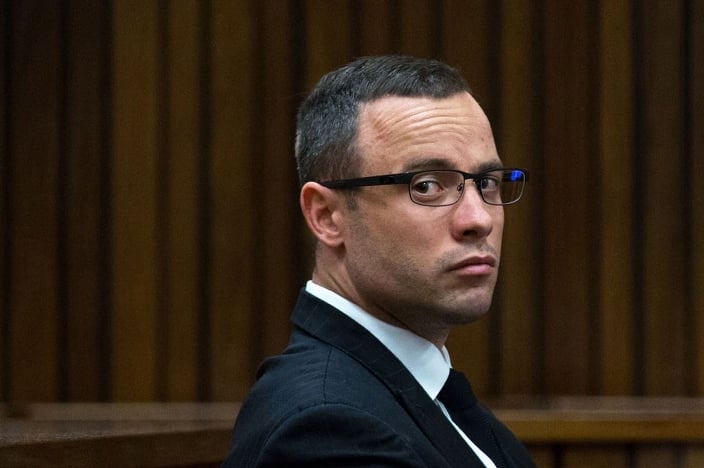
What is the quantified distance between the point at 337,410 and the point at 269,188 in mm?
1791

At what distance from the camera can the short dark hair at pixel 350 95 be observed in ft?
5.29

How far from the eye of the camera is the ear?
1620 millimetres

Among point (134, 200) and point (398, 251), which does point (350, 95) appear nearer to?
point (398, 251)

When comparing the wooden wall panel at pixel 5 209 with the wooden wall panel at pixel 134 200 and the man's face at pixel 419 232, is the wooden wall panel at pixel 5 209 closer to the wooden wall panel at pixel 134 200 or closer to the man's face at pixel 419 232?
the wooden wall panel at pixel 134 200

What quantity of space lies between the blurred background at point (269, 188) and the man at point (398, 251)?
1314 mm

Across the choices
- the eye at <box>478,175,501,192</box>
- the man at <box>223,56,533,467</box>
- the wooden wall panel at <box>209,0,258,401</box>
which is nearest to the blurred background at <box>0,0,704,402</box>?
the wooden wall panel at <box>209,0,258,401</box>

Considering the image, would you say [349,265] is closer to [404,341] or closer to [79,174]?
[404,341]

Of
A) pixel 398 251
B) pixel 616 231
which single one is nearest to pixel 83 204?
pixel 616 231

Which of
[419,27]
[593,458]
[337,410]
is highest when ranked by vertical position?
[419,27]

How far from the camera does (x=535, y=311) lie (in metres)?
2.99

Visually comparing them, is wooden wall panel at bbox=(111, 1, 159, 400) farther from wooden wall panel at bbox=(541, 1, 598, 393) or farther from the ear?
the ear

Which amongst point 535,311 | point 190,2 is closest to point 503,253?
point 535,311

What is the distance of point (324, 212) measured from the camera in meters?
1.64

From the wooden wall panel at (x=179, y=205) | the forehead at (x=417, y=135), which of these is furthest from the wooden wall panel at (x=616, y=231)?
the forehead at (x=417, y=135)
